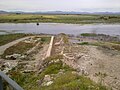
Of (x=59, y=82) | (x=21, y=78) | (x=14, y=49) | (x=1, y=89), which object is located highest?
(x=1, y=89)

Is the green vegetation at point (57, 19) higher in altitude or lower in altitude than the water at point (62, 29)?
lower

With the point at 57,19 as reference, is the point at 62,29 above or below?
above

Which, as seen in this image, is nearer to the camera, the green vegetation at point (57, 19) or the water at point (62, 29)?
the water at point (62, 29)

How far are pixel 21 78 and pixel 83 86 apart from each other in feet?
19.0

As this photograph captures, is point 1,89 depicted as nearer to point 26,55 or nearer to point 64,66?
point 64,66

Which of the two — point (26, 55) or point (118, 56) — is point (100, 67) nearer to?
point (118, 56)

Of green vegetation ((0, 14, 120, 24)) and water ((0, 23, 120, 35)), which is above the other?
water ((0, 23, 120, 35))

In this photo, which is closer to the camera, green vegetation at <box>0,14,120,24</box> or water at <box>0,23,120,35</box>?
water at <box>0,23,120,35</box>

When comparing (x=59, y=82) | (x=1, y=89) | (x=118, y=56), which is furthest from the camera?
(x=118, y=56)

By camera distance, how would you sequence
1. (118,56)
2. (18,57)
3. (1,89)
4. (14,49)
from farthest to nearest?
(14,49) → (118,56) → (18,57) → (1,89)

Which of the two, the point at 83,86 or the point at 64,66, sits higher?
the point at 83,86

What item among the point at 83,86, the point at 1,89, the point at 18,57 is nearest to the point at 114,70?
the point at 18,57

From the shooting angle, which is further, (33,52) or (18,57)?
(33,52)

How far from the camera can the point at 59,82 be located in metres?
9.01
